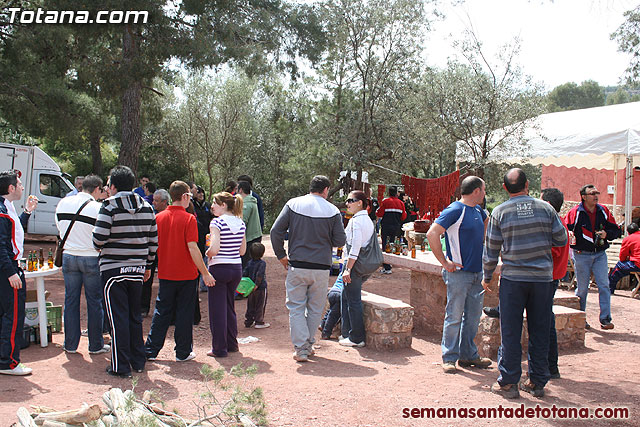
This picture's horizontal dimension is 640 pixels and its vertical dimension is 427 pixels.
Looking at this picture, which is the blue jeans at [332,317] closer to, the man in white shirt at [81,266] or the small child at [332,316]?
the small child at [332,316]

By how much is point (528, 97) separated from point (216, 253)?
11755 millimetres

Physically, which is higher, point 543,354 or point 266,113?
point 266,113

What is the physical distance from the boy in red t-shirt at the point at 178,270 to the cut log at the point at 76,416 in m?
2.00

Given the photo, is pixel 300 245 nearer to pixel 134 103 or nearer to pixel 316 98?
pixel 134 103

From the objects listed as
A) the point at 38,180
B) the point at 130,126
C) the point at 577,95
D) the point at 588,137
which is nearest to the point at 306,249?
the point at 588,137

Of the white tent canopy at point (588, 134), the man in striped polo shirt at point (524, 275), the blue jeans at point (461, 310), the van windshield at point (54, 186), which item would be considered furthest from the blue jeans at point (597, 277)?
the van windshield at point (54, 186)

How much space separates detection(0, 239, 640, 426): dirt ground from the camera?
4430 mm

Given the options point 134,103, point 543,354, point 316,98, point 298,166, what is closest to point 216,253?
point 543,354

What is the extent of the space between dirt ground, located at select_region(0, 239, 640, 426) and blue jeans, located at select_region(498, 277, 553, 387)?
0.71ft

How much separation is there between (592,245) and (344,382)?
4107mm

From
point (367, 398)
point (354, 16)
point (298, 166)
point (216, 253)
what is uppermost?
point (354, 16)

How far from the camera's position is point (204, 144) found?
2802 centimetres

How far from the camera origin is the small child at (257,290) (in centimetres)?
759

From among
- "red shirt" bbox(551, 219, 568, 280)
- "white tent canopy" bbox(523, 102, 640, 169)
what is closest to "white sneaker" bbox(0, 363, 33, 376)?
"red shirt" bbox(551, 219, 568, 280)
